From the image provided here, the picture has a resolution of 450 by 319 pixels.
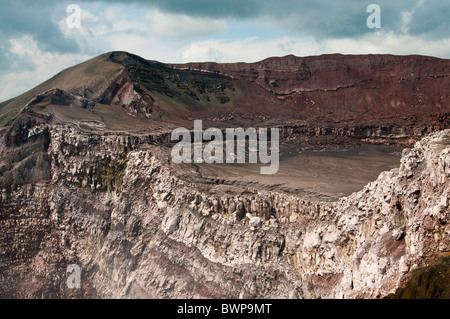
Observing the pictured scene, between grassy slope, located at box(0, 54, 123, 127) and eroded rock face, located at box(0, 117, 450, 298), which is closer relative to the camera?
eroded rock face, located at box(0, 117, 450, 298)

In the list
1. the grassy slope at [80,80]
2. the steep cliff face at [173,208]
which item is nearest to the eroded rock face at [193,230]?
the steep cliff face at [173,208]

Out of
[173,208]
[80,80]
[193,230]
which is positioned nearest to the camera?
[193,230]

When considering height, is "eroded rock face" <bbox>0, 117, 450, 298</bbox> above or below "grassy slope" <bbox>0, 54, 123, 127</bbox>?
below

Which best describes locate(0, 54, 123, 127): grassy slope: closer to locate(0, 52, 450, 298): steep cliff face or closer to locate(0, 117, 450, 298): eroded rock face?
locate(0, 52, 450, 298): steep cliff face

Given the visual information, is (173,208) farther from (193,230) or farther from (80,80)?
(80,80)

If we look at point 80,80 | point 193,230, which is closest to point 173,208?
point 193,230

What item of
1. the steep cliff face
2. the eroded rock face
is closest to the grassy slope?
the steep cliff face

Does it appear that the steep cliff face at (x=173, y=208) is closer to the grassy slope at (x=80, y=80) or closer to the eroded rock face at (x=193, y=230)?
the eroded rock face at (x=193, y=230)

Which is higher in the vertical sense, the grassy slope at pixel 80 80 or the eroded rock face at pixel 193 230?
the grassy slope at pixel 80 80

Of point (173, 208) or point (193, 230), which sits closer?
point (193, 230)
